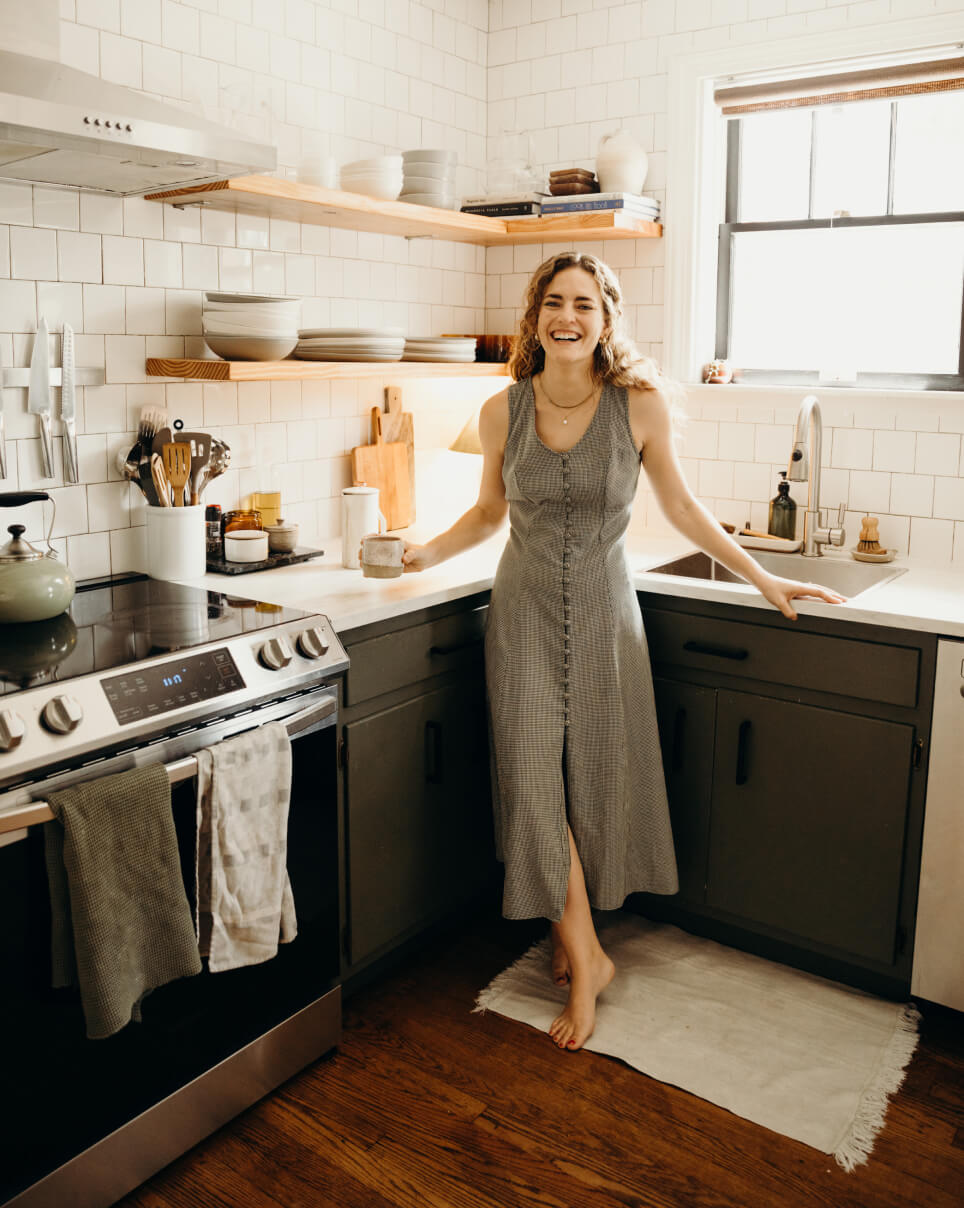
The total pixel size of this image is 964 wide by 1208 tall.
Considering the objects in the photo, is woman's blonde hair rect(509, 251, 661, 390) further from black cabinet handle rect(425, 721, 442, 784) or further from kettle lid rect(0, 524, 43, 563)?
kettle lid rect(0, 524, 43, 563)

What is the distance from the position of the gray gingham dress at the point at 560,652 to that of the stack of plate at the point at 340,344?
48 cm

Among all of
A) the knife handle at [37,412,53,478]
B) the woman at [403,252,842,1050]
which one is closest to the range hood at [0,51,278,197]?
the knife handle at [37,412,53,478]

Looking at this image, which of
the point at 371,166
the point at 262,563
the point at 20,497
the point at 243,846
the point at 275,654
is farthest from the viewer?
the point at 371,166

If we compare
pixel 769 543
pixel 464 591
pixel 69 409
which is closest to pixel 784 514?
pixel 769 543

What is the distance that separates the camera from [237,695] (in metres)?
2.05

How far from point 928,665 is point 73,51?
231 centimetres

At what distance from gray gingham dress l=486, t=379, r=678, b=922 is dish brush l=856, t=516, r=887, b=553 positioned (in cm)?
85

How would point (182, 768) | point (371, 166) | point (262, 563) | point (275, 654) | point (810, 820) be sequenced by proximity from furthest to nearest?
point (371, 166)
point (262, 563)
point (810, 820)
point (275, 654)
point (182, 768)

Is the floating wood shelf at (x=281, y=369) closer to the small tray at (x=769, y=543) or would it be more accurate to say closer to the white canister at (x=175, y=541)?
the white canister at (x=175, y=541)

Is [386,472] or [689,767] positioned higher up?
[386,472]

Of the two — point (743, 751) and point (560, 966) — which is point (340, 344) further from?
point (560, 966)

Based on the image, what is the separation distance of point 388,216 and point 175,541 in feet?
3.38

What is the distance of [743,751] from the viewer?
8.89ft

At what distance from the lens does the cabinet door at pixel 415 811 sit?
2.48 metres
